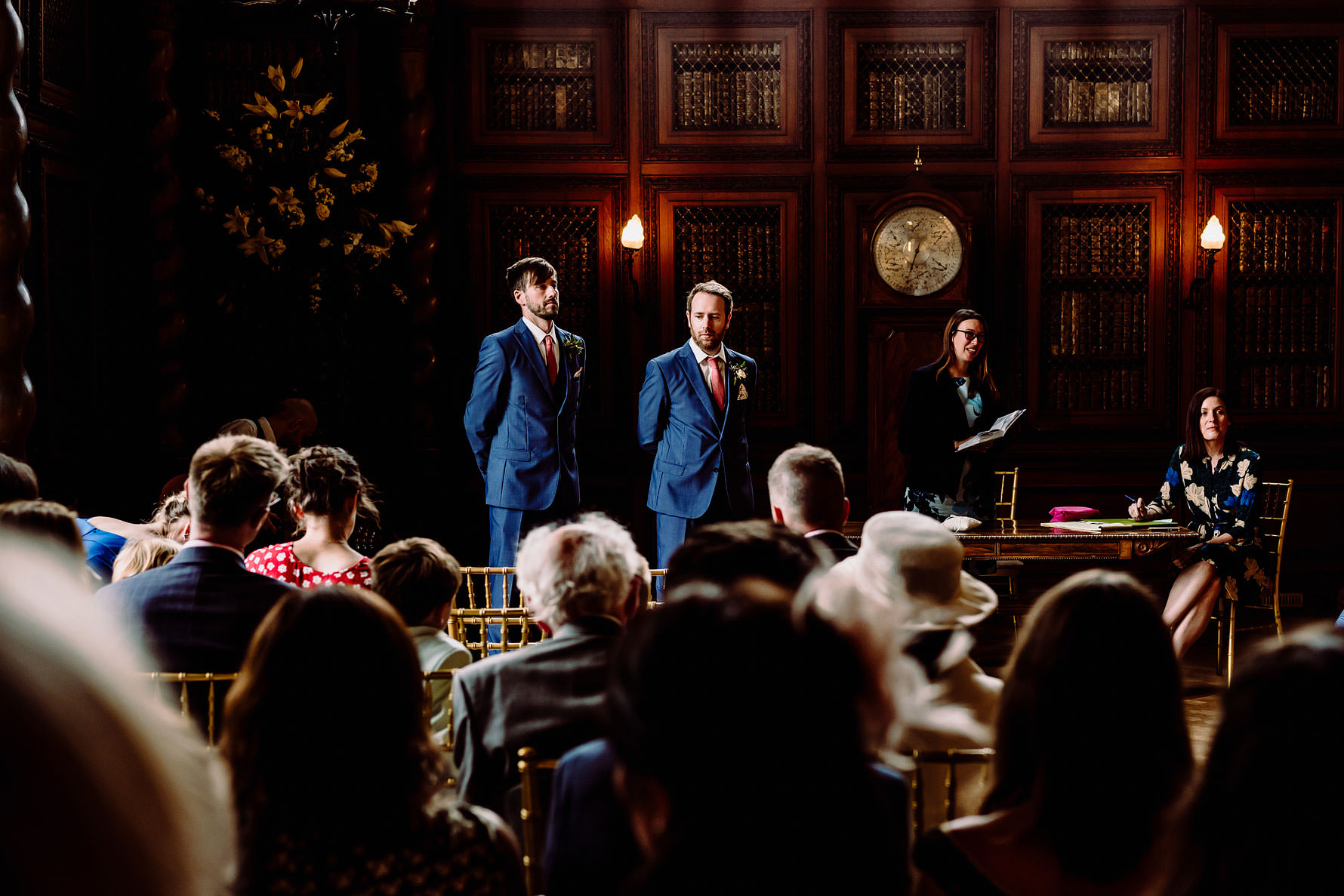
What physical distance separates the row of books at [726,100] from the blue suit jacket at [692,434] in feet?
6.45

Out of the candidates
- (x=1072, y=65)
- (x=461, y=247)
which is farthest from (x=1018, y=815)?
(x=1072, y=65)

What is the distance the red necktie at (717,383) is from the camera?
5164 millimetres

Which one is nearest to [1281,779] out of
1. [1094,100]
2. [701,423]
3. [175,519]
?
[175,519]

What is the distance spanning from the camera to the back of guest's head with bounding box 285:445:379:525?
2.97 meters

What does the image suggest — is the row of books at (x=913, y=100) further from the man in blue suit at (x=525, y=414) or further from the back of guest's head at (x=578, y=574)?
the back of guest's head at (x=578, y=574)

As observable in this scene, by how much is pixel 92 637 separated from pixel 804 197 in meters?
6.37

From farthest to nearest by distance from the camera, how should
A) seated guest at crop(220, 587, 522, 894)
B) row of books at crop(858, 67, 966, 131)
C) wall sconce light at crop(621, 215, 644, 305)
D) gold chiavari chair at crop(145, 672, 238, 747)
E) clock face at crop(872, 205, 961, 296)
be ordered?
1. row of books at crop(858, 67, 966, 131)
2. clock face at crop(872, 205, 961, 296)
3. wall sconce light at crop(621, 215, 644, 305)
4. gold chiavari chair at crop(145, 672, 238, 747)
5. seated guest at crop(220, 587, 522, 894)

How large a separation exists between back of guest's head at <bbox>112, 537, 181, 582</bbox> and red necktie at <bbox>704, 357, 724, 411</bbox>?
9.01 feet

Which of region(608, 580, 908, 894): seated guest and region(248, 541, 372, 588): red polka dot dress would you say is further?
region(248, 541, 372, 588): red polka dot dress

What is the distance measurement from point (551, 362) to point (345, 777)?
3984 mm

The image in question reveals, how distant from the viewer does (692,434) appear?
5.12m

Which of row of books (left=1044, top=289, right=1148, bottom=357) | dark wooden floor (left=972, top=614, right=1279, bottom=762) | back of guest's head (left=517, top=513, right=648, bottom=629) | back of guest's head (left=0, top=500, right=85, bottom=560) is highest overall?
row of books (left=1044, top=289, right=1148, bottom=357)

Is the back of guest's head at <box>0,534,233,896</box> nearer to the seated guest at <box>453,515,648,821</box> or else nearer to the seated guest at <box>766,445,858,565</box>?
the seated guest at <box>453,515,648,821</box>

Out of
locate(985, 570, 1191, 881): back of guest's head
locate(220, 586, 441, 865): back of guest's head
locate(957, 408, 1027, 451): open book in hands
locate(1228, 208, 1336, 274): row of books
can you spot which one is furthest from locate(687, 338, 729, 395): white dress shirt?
locate(220, 586, 441, 865): back of guest's head
